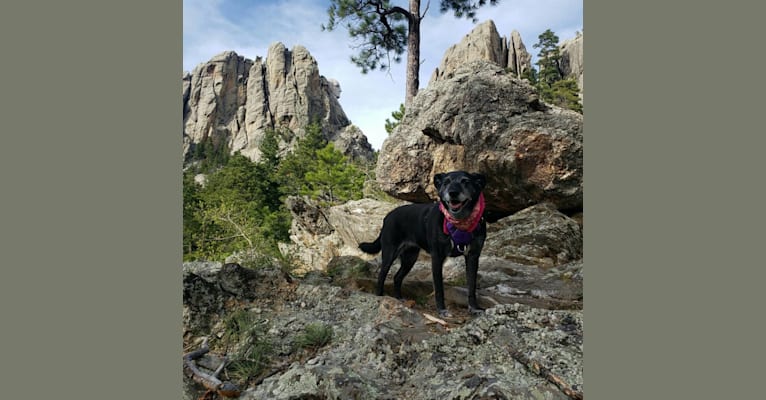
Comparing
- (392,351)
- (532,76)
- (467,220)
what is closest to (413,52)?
(467,220)

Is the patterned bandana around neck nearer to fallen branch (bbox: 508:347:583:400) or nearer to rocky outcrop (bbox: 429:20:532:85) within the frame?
fallen branch (bbox: 508:347:583:400)

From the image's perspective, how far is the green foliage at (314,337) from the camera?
3832 mm

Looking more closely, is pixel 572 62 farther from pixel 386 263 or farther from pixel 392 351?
pixel 392 351

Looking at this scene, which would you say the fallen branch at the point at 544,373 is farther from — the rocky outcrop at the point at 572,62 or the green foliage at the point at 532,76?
the green foliage at the point at 532,76

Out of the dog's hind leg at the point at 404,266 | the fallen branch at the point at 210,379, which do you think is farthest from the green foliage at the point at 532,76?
the fallen branch at the point at 210,379

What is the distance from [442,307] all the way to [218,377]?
226 cm

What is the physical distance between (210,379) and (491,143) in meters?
6.38

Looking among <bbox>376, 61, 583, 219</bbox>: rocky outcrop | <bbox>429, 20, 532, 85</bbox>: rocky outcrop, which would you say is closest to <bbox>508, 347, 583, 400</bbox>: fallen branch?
<bbox>376, 61, 583, 219</bbox>: rocky outcrop

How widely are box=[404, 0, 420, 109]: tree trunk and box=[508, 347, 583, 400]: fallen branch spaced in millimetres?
7312

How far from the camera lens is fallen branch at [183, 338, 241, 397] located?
3.22 meters

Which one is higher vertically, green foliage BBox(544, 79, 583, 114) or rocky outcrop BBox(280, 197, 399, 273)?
green foliage BBox(544, 79, 583, 114)

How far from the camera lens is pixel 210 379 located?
10.9 feet

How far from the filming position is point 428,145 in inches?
363

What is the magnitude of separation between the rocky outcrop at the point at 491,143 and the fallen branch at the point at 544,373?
5375 millimetres
